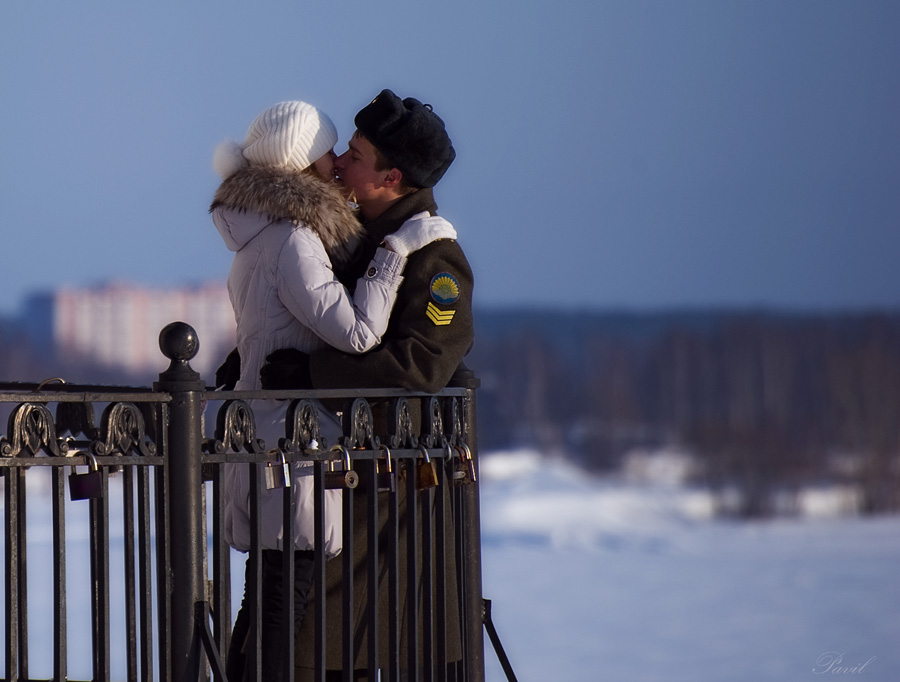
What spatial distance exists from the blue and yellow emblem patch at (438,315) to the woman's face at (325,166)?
15.0 inches

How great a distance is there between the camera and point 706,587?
9.10 m

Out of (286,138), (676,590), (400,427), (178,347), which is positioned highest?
(286,138)

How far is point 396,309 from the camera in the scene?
2.33m

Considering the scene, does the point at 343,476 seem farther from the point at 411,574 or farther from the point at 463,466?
the point at 463,466

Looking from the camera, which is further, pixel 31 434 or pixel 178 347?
pixel 178 347

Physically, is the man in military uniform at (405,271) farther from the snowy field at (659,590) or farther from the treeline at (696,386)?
the treeline at (696,386)

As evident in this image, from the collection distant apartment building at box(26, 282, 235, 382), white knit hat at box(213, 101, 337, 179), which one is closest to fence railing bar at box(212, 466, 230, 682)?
white knit hat at box(213, 101, 337, 179)

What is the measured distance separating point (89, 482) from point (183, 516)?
0.19 metres

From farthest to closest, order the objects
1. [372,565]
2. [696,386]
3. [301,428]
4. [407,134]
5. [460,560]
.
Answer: [696,386] < [460,560] < [407,134] < [372,565] < [301,428]

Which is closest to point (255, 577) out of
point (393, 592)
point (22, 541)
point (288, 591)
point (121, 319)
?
point (288, 591)

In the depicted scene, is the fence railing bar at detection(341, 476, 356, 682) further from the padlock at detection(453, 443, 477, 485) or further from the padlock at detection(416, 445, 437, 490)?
the padlock at detection(453, 443, 477, 485)

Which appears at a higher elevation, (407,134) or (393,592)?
(407,134)

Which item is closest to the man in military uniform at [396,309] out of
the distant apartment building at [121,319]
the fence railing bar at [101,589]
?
the fence railing bar at [101,589]

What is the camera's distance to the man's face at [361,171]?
246 cm
